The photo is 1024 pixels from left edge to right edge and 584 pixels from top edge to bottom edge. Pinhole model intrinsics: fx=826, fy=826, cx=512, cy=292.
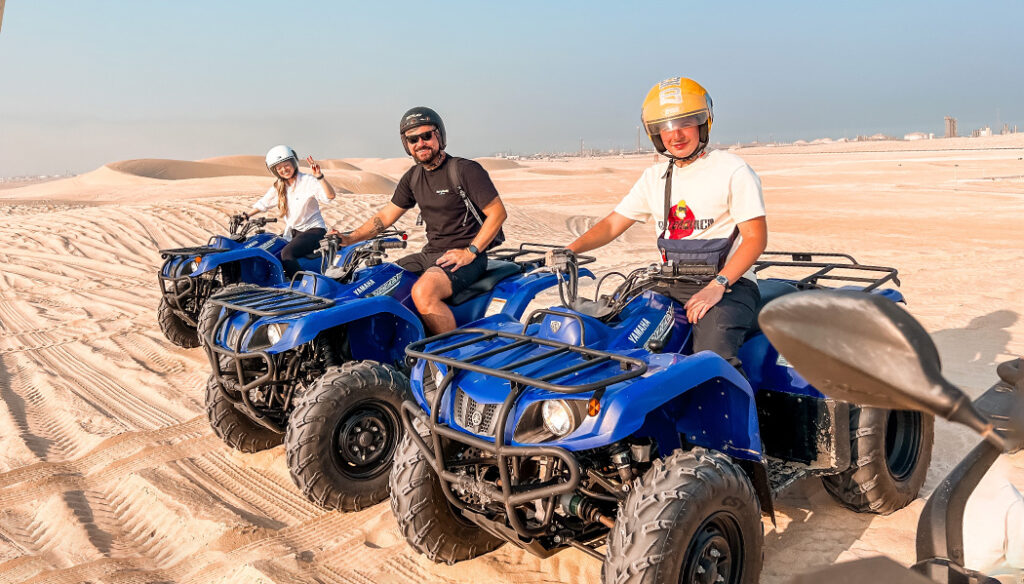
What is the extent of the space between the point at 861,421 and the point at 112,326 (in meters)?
9.17

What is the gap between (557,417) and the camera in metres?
3.18

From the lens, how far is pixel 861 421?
13.6 feet

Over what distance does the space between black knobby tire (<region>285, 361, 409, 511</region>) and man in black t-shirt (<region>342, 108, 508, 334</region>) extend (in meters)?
0.75

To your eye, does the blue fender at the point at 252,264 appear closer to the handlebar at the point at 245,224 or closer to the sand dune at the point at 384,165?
the handlebar at the point at 245,224

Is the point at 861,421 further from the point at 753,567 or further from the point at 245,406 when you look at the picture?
the point at 245,406

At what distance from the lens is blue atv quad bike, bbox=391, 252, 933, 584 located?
2.98 meters

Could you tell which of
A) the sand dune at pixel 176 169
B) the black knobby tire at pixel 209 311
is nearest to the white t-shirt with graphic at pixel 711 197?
the black knobby tire at pixel 209 311

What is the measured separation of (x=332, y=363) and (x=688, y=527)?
3.13m

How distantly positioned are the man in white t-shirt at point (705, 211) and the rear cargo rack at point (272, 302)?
2.24 meters

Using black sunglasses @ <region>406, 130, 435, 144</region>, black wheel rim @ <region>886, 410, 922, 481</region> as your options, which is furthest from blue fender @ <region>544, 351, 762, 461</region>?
black sunglasses @ <region>406, 130, 435, 144</region>

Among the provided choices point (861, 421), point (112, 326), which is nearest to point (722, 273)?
point (861, 421)

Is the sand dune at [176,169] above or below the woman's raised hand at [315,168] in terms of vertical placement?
above

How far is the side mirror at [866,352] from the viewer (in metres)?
1.30

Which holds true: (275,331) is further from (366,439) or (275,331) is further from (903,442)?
(903,442)
